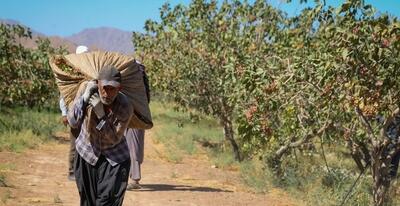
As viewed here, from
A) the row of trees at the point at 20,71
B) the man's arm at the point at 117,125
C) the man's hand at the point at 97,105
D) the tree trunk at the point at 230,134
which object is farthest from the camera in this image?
the row of trees at the point at 20,71

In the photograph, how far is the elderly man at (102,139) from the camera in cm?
438

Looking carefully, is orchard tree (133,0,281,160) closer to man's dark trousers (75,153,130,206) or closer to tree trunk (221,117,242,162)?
tree trunk (221,117,242,162)

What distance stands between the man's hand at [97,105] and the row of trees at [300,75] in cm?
205

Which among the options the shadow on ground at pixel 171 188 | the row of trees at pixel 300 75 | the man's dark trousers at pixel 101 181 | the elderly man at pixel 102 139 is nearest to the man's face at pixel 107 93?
the elderly man at pixel 102 139

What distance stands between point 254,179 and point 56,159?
383 cm

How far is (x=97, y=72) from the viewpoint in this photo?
15.2ft

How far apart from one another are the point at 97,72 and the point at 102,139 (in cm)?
56

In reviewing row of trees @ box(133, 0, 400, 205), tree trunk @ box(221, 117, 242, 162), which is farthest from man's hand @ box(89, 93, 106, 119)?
tree trunk @ box(221, 117, 242, 162)

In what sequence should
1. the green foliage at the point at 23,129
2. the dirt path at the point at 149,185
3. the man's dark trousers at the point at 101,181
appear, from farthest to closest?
the green foliage at the point at 23,129 → the dirt path at the point at 149,185 → the man's dark trousers at the point at 101,181

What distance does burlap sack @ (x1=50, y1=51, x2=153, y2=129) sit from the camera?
15.5ft

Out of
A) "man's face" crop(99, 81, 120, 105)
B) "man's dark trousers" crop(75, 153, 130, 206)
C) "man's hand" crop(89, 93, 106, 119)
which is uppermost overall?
"man's face" crop(99, 81, 120, 105)

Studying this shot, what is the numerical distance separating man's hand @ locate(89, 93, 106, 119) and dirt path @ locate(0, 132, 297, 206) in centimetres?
278

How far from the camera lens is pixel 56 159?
10609mm

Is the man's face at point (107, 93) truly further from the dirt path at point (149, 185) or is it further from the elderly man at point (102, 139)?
the dirt path at point (149, 185)
